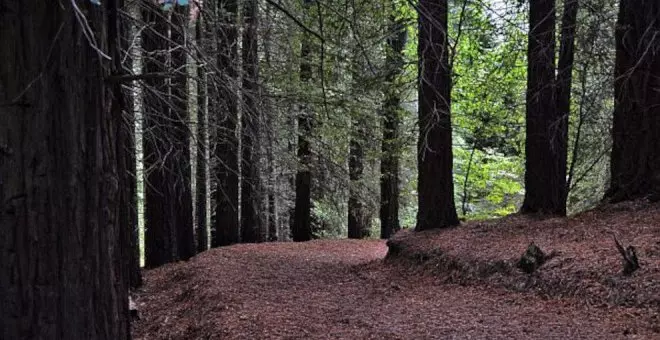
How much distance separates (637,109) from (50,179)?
7523mm

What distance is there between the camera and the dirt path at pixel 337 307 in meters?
4.65

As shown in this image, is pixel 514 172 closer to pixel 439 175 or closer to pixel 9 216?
pixel 439 175

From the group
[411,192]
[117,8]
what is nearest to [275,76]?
[411,192]

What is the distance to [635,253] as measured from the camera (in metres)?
5.05

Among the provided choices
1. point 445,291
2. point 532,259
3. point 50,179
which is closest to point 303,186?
point 445,291

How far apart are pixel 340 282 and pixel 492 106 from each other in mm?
8582

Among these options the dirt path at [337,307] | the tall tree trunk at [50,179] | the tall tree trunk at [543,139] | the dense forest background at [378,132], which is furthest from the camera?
the dense forest background at [378,132]

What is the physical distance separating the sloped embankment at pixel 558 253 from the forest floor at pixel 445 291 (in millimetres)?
15

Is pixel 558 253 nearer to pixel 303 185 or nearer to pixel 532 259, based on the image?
pixel 532 259

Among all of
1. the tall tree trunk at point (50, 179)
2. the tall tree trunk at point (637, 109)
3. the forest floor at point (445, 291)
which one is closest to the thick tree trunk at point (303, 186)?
the forest floor at point (445, 291)

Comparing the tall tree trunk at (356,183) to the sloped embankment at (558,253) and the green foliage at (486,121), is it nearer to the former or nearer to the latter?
the green foliage at (486,121)

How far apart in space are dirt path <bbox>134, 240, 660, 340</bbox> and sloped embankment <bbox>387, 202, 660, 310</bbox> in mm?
186

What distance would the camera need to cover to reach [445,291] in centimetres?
661

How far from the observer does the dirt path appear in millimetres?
4648
